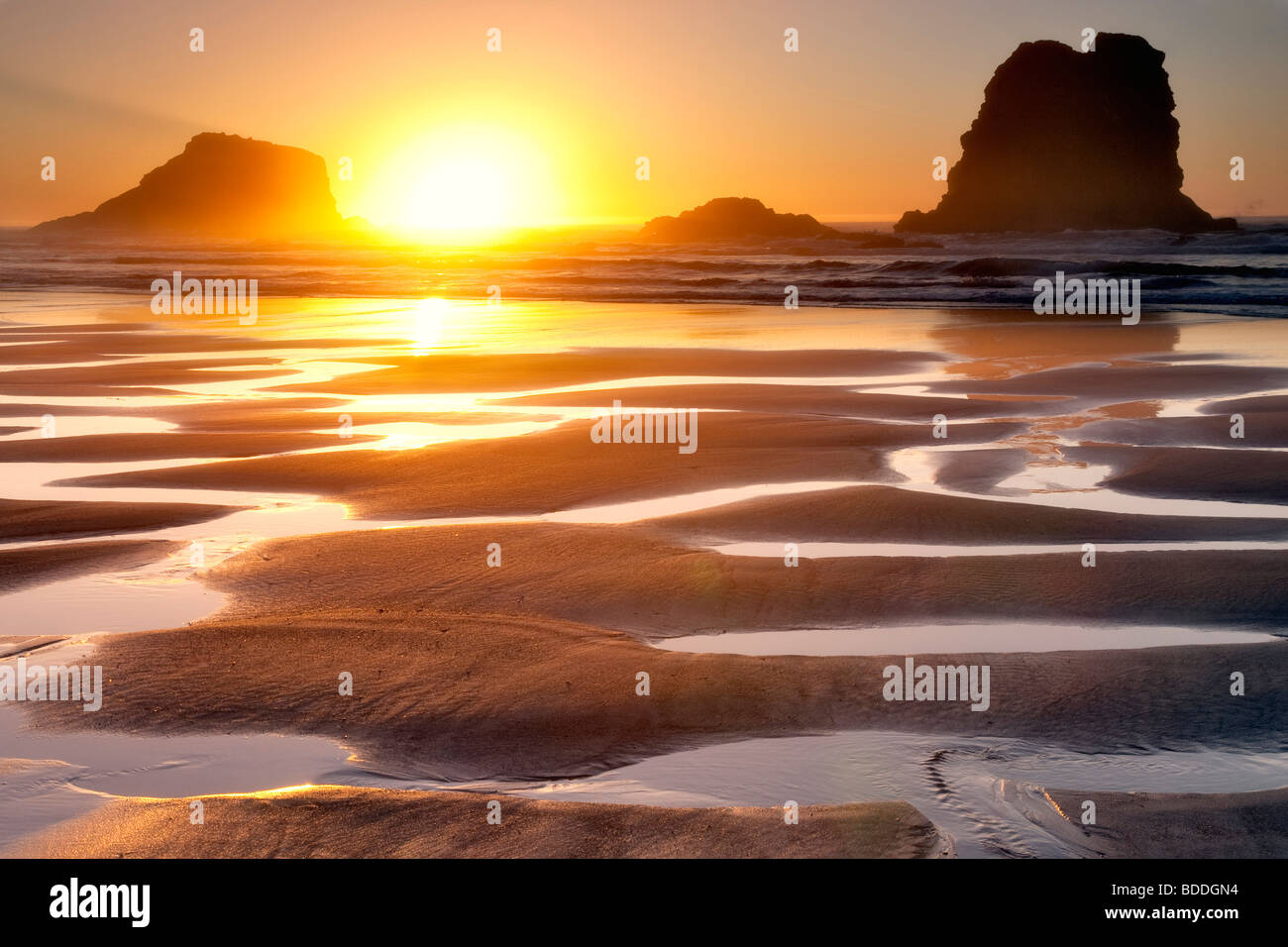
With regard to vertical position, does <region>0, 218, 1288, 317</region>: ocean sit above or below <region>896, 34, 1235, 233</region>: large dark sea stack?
below

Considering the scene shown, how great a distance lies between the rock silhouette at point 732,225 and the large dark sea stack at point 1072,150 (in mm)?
13051

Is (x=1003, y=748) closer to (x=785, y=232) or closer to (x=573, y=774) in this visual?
(x=573, y=774)

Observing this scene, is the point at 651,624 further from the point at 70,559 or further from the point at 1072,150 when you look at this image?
the point at 1072,150

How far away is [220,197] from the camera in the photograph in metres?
187

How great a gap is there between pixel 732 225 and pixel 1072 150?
109 feet

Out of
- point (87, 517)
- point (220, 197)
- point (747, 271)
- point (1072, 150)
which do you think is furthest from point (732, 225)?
point (220, 197)

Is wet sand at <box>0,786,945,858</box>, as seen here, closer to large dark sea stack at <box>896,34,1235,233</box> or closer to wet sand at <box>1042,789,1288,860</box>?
wet sand at <box>1042,789,1288,860</box>

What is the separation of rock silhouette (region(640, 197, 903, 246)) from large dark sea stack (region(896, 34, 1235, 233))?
42.8 ft

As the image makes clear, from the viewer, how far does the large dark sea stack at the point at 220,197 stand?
577 ft

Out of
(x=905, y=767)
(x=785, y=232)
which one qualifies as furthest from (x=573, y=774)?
(x=785, y=232)

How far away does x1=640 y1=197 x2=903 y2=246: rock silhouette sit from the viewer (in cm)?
9700

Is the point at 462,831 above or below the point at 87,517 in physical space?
below

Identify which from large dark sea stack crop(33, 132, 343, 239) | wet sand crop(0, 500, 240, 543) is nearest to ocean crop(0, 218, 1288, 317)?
wet sand crop(0, 500, 240, 543)
